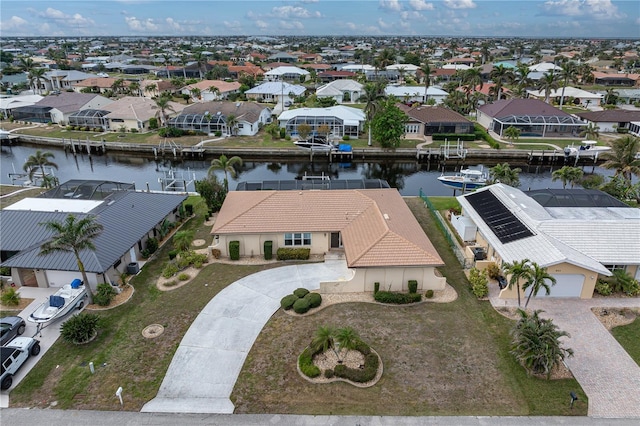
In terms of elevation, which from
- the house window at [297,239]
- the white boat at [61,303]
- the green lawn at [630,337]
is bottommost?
the green lawn at [630,337]

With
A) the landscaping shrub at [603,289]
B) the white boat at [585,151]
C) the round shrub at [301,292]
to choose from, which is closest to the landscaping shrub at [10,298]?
the round shrub at [301,292]

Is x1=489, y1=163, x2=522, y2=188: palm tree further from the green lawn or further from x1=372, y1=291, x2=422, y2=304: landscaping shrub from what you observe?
→ x1=372, y1=291, x2=422, y2=304: landscaping shrub

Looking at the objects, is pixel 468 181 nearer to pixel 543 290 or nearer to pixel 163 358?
pixel 543 290

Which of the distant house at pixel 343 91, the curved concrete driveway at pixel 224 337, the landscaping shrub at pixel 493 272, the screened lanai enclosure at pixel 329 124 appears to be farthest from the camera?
the distant house at pixel 343 91

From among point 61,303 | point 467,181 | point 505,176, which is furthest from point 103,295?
point 467,181

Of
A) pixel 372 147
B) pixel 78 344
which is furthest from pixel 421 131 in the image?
pixel 78 344

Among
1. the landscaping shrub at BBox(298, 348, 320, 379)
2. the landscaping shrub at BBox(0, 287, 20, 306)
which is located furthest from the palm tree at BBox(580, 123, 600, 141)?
the landscaping shrub at BBox(0, 287, 20, 306)

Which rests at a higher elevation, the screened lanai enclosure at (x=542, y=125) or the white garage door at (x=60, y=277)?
the screened lanai enclosure at (x=542, y=125)

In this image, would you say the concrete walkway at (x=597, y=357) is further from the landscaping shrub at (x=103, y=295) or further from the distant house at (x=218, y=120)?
the distant house at (x=218, y=120)

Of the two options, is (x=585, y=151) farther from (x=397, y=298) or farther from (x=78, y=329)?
(x=78, y=329)
